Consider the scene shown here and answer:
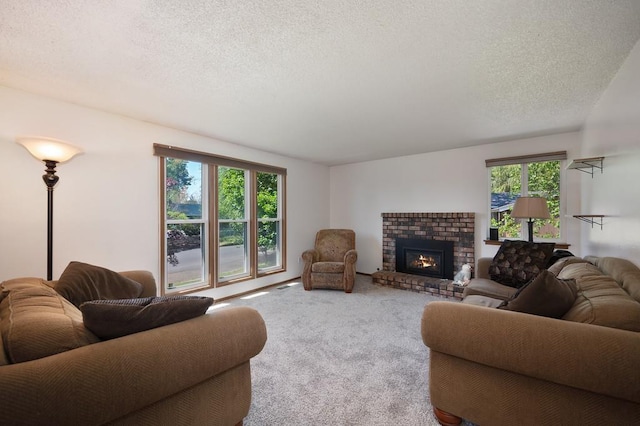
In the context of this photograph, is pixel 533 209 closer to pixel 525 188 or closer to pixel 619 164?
pixel 525 188

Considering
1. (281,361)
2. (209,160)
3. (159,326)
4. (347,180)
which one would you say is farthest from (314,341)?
(347,180)

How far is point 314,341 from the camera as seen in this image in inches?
103

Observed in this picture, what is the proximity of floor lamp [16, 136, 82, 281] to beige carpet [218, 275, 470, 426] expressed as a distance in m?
2.11

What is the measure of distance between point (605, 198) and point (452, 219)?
214 cm

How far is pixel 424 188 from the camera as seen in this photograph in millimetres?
4797

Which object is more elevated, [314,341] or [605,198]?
[605,198]

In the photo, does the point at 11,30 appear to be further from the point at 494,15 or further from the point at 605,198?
the point at 605,198

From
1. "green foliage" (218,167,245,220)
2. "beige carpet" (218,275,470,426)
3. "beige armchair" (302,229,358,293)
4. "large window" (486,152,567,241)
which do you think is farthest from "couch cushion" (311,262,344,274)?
"large window" (486,152,567,241)

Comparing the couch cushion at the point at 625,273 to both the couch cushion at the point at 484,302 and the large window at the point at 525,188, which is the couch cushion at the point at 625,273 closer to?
the couch cushion at the point at 484,302

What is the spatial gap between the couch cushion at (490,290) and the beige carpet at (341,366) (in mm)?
735

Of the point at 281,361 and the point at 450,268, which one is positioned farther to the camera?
the point at 450,268

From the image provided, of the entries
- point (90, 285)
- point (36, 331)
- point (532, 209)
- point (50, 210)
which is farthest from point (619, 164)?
point (50, 210)

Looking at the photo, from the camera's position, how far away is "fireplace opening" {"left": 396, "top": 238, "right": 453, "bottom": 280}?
14.6 ft

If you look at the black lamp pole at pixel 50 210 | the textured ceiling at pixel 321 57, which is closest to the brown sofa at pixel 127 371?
the black lamp pole at pixel 50 210
